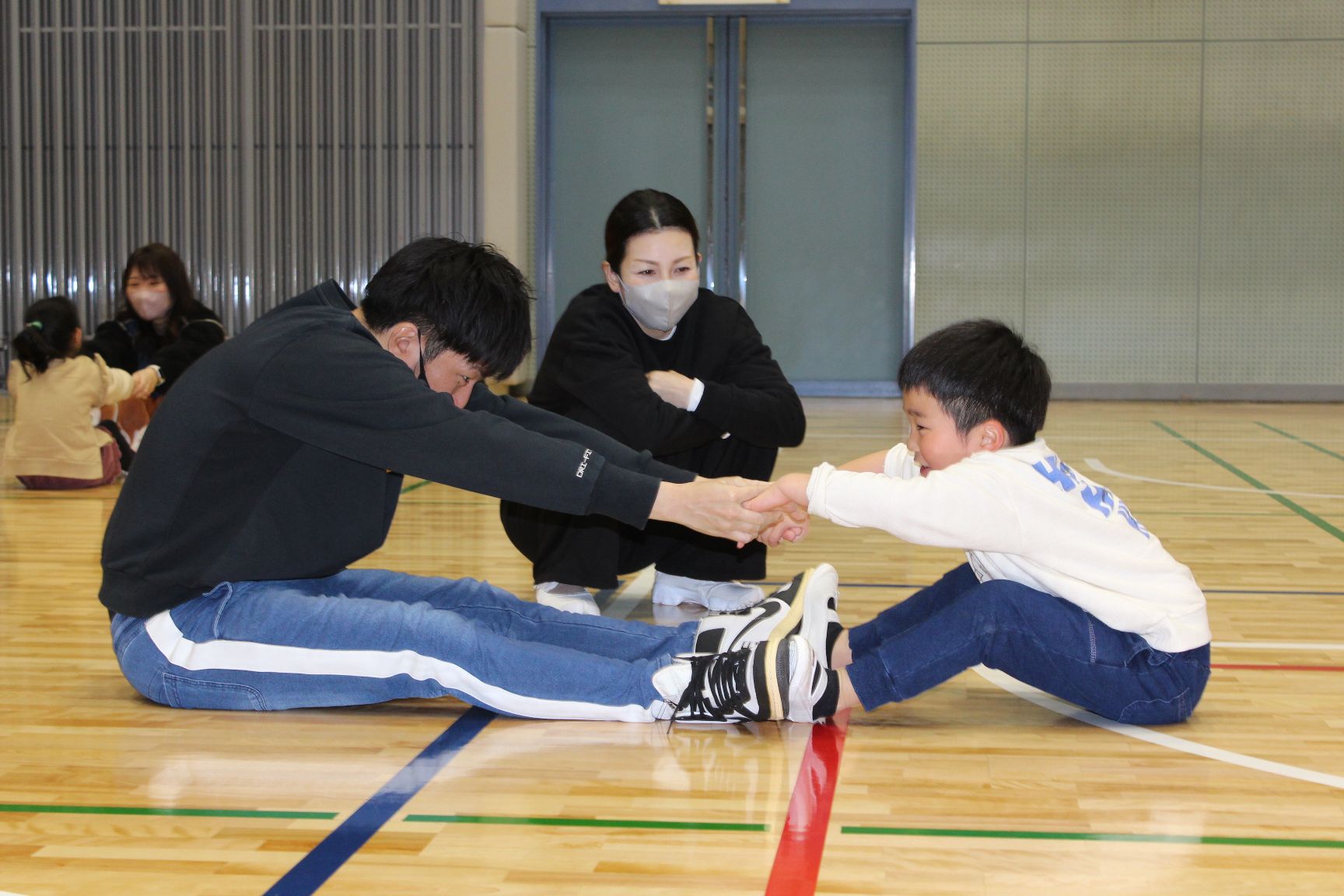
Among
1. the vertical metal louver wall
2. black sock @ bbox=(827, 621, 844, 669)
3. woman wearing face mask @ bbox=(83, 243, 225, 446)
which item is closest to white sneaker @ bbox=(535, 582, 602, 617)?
black sock @ bbox=(827, 621, 844, 669)

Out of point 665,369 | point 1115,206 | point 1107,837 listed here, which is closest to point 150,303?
point 665,369

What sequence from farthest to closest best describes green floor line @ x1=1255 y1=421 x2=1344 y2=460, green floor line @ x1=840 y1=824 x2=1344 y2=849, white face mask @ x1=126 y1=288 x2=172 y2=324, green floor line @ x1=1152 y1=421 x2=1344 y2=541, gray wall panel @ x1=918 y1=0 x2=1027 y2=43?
gray wall panel @ x1=918 y1=0 x2=1027 y2=43 → green floor line @ x1=1255 y1=421 x2=1344 y2=460 → white face mask @ x1=126 y1=288 x2=172 y2=324 → green floor line @ x1=1152 y1=421 x2=1344 y2=541 → green floor line @ x1=840 y1=824 x2=1344 y2=849

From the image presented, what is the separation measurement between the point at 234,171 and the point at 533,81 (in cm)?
221

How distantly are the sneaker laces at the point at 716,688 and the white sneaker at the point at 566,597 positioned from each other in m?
0.78

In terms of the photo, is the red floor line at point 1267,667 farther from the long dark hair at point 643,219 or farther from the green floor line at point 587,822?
the long dark hair at point 643,219

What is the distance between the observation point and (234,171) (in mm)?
9648

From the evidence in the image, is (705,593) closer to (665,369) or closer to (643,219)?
(665,369)

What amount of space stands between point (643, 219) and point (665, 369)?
375 mm

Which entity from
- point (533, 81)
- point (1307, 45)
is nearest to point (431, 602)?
point (533, 81)

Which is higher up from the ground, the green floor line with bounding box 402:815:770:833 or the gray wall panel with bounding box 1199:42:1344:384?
the gray wall panel with bounding box 1199:42:1344:384

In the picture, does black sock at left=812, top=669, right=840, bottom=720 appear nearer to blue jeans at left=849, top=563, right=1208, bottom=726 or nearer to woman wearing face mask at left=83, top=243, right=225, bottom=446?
blue jeans at left=849, top=563, right=1208, bottom=726

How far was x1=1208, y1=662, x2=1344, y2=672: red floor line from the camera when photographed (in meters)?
2.48

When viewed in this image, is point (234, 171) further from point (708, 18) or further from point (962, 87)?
point (962, 87)

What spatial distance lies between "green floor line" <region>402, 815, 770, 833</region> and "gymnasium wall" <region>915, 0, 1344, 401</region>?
331 inches
